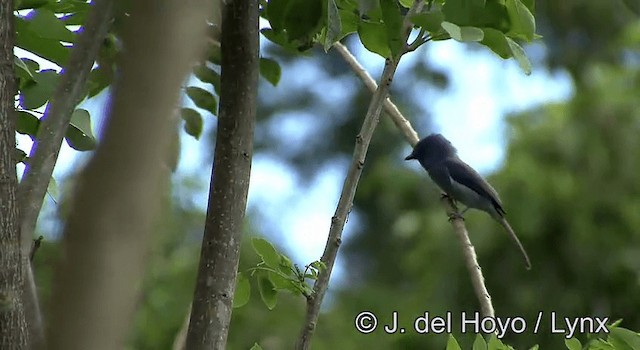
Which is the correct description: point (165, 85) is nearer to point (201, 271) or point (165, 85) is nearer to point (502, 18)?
point (201, 271)

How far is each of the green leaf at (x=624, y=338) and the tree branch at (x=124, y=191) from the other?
49.9 inches

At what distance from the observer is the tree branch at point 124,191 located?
61 centimetres

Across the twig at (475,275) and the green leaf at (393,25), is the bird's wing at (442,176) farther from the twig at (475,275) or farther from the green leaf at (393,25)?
the green leaf at (393,25)

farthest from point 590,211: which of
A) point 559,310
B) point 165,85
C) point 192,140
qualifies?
point 165,85

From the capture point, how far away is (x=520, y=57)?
5.65 feet

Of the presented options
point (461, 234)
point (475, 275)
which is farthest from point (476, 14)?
point (461, 234)

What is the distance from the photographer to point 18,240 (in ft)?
4.58

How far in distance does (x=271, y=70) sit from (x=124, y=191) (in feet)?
4.97

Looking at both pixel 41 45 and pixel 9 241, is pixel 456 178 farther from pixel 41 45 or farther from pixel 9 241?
pixel 9 241

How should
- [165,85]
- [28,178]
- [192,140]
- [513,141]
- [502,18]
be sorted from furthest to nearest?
[513,141] < [192,140] < [502,18] < [28,178] < [165,85]

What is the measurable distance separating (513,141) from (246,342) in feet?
7.59

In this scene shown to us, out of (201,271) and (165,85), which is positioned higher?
(201,271)

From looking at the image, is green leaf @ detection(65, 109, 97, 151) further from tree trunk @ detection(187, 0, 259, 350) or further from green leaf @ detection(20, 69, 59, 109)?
tree trunk @ detection(187, 0, 259, 350)

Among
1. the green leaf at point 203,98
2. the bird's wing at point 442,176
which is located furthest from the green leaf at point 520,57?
the bird's wing at point 442,176
